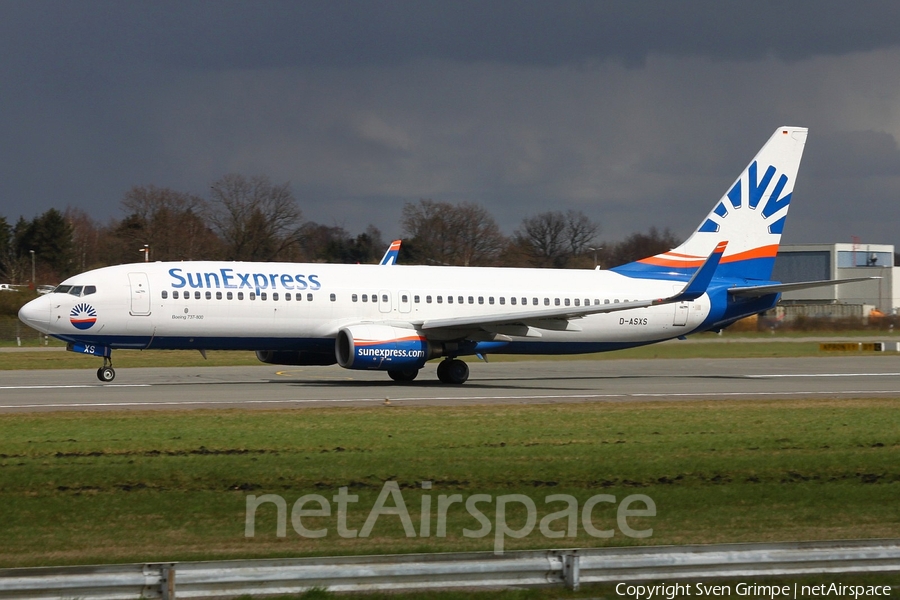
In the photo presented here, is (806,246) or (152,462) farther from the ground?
(806,246)

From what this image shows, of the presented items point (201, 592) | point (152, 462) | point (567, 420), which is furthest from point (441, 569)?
point (567, 420)

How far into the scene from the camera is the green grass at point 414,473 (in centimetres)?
973

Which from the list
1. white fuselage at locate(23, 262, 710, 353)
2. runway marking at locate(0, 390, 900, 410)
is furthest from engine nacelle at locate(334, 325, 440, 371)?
runway marking at locate(0, 390, 900, 410)

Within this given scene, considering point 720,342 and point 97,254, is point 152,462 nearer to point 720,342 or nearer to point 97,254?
point 720,342

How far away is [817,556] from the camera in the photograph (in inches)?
292

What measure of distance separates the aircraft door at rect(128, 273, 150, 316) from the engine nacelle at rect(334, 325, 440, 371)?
5327 millimetres

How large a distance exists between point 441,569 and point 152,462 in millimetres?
8071

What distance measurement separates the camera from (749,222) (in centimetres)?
3678

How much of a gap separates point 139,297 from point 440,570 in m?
23.1

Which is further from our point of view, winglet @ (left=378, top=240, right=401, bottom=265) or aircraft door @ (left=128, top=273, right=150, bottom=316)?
winglet @ (left=378, top=240, right=401, bottom=265)

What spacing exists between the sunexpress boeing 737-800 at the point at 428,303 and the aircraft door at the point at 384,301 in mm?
33

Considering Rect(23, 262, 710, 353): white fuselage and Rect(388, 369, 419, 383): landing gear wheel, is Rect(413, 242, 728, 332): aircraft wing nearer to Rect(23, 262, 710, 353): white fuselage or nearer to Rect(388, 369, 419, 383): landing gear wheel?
Rect(23, 262, 710, 353): white fuselage

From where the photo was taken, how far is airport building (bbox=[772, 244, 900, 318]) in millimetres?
103875

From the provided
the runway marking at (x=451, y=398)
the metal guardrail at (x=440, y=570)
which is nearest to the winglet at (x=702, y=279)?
the runway marking at (x=451, y=398)
